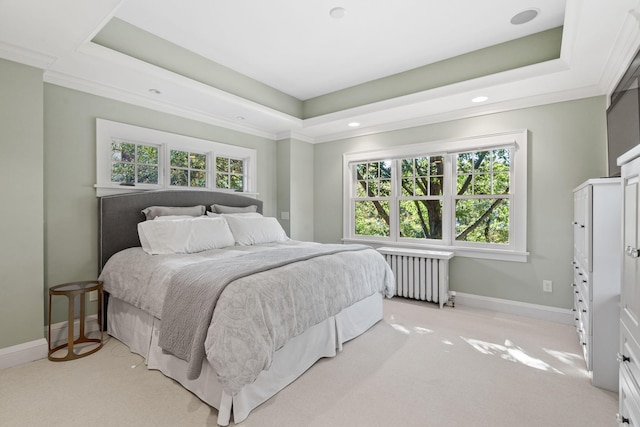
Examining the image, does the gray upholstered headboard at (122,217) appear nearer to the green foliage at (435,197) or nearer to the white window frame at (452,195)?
the white window frame at (452,195)

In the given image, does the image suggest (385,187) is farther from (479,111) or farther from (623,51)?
(623,51)

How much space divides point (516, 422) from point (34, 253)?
11.6ft

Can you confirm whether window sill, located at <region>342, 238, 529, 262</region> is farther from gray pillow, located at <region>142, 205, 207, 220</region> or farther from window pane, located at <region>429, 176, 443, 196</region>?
gray pillow, located at <region>142, 205, 207, 220</region>

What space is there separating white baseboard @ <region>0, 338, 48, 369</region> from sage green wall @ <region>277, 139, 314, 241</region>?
118 inches

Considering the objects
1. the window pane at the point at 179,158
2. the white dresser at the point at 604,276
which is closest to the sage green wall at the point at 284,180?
the window pane at the point at 179,158

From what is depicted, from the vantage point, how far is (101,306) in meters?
2.68

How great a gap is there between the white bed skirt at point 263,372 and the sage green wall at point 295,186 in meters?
2.11

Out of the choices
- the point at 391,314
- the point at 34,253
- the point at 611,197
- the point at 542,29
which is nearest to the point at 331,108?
the point at 542,29

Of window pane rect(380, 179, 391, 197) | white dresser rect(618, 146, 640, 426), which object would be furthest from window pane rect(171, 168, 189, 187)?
white dresser rect(618, 146, 640, 426)

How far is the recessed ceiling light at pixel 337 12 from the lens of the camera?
8.64ft

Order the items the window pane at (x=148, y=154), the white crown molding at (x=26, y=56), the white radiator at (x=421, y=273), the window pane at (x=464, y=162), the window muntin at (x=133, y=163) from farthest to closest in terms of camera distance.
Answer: the window pane at (x=464, y=162) → the white radiator at (x=421, y=273) → the window pane at (x=148, y=154) → the window muntin at (x=133, y=163) → the white crown molding at (x=26, y=56)

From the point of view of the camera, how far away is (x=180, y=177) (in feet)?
12.4

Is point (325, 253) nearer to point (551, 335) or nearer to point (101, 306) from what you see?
point (101, 306)

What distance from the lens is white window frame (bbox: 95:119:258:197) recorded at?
3.06m
